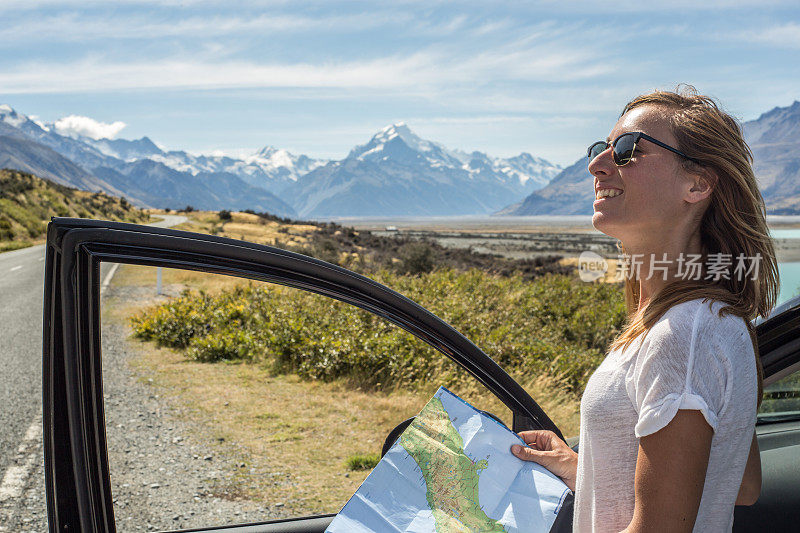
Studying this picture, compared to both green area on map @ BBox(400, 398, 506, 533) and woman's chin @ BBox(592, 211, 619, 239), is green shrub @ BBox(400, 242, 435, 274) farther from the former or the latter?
woman's chin @ BBox(592, 211, 619, 239)

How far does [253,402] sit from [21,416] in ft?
7.01

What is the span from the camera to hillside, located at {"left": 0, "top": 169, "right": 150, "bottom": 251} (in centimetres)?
3250

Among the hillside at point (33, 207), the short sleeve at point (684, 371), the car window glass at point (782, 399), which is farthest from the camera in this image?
the hillside at point (33, 207)

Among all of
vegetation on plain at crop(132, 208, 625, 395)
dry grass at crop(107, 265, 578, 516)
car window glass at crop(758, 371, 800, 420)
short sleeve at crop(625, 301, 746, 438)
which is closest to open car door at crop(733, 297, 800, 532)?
car window glass at crop(758, 371, 800, 420)

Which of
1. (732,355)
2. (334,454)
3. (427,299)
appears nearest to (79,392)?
(732,355)

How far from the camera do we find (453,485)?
1.36 metres

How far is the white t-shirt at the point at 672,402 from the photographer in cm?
98

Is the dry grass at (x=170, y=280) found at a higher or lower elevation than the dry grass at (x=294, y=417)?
higher

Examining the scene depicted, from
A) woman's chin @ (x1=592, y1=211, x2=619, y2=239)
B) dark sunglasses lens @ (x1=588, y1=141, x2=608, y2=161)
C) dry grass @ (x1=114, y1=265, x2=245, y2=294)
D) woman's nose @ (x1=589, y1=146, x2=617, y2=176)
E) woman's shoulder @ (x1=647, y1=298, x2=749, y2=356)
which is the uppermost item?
dark sunglasses lens @ (x1=588, y1=141, x2=608, y2=161)

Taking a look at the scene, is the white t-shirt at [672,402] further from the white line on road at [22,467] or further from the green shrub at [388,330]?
the green shrub at [388,330]

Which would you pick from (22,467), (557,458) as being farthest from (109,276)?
(557,458)

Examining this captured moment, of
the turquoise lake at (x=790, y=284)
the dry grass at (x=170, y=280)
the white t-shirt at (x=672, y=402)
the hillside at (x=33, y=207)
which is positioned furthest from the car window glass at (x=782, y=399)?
the hillside at (x=33, y=207)

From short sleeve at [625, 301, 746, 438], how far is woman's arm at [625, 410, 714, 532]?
0.02 metres

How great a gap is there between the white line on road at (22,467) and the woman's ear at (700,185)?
4.47 metres
